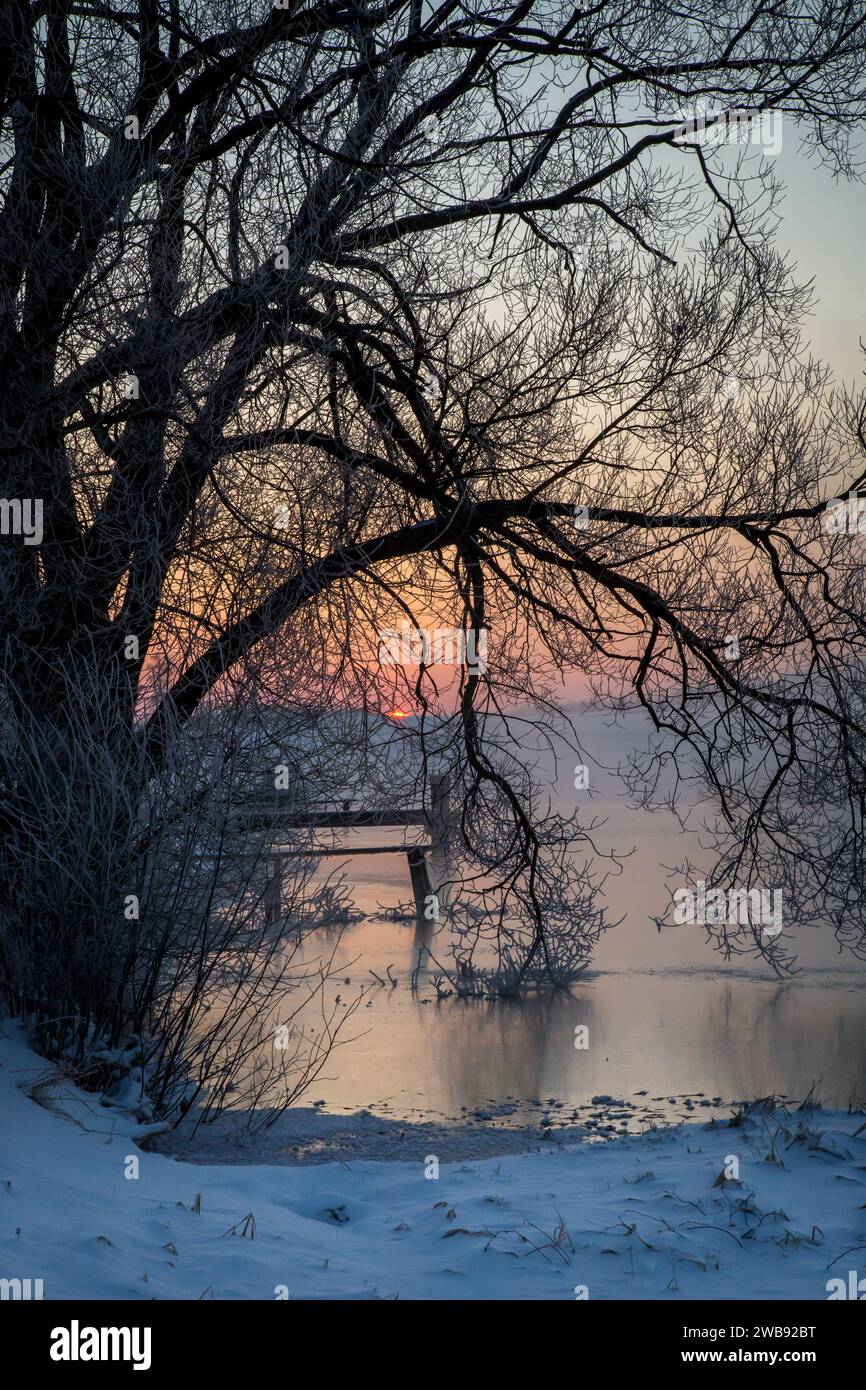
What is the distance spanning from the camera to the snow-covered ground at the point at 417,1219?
4.18 meters

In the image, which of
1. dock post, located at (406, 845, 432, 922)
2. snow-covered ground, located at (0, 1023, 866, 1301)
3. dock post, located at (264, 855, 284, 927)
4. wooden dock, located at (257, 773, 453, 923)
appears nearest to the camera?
snow-covered ground, located at (0, 1023, 866, 1301)

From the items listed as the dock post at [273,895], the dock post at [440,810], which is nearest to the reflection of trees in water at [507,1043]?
the dock post at [440,810]

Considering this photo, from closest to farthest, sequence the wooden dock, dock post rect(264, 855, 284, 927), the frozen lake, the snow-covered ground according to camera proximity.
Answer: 1. the snow-covered ground
2. dock post rect(264, 855, 284, 927)
3. the wooden dock
4. the frozen lake

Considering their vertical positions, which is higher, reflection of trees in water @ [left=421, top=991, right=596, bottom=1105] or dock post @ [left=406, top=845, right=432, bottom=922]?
dock post @ [left=406, top=845, right=432, bottom=922]

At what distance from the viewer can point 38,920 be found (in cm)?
655

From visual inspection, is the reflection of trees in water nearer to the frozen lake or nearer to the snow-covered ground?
the frozen lake

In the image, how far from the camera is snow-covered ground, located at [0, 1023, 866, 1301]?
13.7 ft

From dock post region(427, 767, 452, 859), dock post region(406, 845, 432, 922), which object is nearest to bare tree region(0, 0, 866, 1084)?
dock post region(427, 767, 452, 859)

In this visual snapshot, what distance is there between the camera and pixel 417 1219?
202 inches

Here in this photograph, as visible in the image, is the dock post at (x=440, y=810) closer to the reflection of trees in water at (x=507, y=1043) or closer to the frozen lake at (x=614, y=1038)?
the frozen lake at (x=614, y=1038)

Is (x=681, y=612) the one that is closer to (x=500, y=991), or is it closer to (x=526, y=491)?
(x=526, y=491)

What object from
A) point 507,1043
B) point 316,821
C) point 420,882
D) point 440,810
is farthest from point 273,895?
point 420,882
